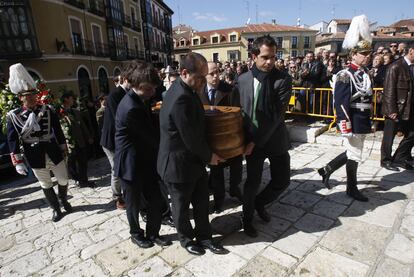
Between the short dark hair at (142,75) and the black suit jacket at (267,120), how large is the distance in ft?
3.08

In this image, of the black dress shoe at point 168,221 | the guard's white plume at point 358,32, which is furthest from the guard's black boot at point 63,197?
the guard's white plume at point 358,32

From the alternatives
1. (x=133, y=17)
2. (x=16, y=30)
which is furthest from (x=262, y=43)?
(x=133, y=17)

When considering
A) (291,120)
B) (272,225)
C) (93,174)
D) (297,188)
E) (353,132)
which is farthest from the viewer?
(291,120)


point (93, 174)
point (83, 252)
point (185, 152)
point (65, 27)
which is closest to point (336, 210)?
point (185, 152)

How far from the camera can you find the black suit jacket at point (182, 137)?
7.70ft

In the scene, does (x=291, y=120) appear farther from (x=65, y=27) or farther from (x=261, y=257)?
(x=65, y=27)

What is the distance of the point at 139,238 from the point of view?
312 centimetres

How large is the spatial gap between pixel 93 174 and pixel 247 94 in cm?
424

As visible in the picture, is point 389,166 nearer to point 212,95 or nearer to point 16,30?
point 212,95

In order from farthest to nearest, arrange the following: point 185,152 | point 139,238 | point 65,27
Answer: point 65,27
point 139,238
point 185,152

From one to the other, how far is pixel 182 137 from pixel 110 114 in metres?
1.68

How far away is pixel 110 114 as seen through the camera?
3.67 meters

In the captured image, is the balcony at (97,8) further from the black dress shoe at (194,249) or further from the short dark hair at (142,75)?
the black dress shoe at (194,249)

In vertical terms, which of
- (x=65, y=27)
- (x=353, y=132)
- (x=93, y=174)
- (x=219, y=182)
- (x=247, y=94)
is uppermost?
(x=65, y=27)
